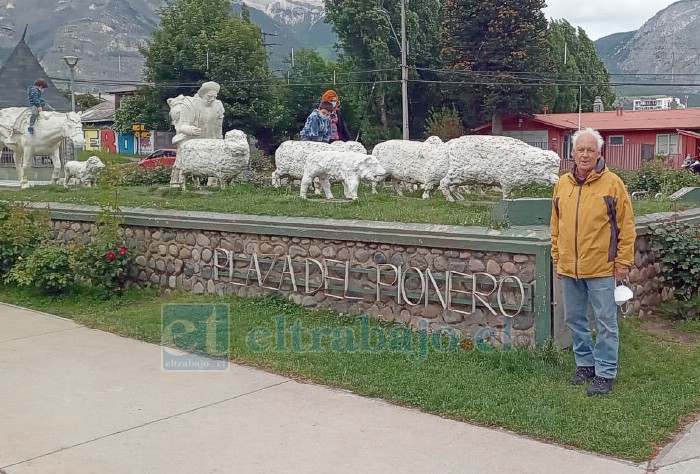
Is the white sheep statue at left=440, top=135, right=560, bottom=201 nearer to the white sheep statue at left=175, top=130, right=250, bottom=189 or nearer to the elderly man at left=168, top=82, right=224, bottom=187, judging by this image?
the white sheep statue at left=175, top=130, right=250, bottom=189

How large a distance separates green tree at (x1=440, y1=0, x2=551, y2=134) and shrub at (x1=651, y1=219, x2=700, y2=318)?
2892cm

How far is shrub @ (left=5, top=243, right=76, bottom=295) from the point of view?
898cm

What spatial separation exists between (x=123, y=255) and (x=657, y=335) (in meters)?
5.73

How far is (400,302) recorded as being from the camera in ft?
23.6

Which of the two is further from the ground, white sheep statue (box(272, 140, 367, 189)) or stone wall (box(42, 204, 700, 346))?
white sheep statue (box(272, 140, 367, 189))

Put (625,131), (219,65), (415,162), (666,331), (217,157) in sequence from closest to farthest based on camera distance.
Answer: (666,331), (415,162), (217,157), (625,131), (219,65)

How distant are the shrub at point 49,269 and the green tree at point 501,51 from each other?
29.0 m

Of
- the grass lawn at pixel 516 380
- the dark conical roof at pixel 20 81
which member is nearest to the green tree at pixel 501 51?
the dark conical roof at pixel 20 81

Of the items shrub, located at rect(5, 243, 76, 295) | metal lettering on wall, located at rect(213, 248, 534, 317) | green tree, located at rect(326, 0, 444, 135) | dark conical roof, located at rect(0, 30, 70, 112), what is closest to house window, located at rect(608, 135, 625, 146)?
green tree, located at rect(326, 0, 444, 135)

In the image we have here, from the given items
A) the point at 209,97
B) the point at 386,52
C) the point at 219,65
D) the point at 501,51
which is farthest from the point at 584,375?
the point at 219,65

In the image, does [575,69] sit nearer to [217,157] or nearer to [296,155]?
[296,155]

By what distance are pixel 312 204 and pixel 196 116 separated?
202 inches

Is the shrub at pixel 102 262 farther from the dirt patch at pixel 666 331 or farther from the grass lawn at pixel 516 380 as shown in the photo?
the dirt patch at pixel 666 331

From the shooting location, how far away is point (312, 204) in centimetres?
927
